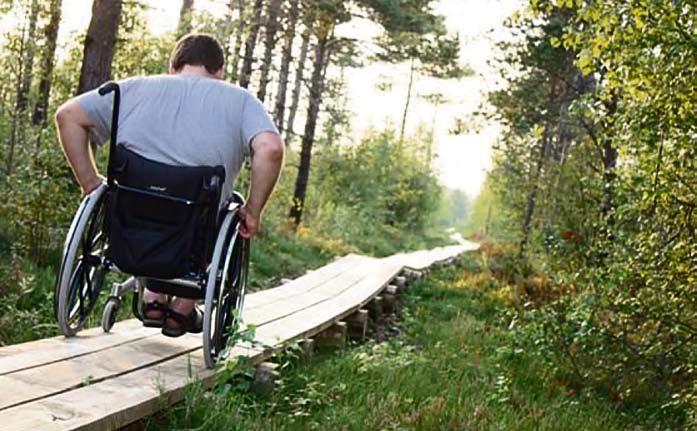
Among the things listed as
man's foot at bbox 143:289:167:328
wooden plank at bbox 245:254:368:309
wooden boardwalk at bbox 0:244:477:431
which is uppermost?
man's foot at bbox 143:289:167:328

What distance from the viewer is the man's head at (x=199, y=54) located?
370 centimetres

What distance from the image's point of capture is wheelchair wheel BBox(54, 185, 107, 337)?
346 centimetres

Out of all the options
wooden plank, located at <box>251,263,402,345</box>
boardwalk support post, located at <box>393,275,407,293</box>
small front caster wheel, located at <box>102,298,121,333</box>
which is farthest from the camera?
boardwalk support post, located at <box>393,275,407,293</box>

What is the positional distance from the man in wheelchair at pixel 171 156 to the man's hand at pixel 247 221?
0.9 inches

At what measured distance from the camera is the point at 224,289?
3.75m

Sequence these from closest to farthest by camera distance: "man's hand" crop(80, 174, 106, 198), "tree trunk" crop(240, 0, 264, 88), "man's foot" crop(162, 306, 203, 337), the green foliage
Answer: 1. "man's hand" crop(80, 174, 106, 198)
2. "man's foot" crop(162, 306, 203, 337)
3. the green foliage
4. "tree trunk" crop(240, 0, 264, 88)

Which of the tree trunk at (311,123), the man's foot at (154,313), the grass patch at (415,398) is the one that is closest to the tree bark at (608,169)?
the grass patch at (415,398)

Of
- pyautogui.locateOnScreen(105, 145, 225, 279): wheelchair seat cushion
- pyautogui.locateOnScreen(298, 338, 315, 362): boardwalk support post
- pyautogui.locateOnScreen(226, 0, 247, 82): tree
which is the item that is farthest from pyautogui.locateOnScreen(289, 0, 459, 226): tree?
pyautogui.locateOnScreen(105, 145, 225, 279): wheelchair seat cushion

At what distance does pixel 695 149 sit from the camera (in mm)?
4008

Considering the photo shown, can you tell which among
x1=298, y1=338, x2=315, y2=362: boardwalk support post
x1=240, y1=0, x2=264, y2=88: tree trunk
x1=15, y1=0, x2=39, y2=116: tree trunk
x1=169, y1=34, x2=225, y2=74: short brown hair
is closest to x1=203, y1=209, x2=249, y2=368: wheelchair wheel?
x1=169, y1=34, x2=225, y2=74: short brown hair

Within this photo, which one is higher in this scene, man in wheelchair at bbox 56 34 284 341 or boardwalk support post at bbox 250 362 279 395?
man in wheelchair at bbox 56 34 284 341

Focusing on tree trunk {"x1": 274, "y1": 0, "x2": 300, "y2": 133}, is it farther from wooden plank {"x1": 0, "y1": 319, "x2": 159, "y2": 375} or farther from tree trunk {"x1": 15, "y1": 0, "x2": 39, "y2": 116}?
wooden plank {"x1": 0, "y1": 319, "x2": 159, "y2": 375}

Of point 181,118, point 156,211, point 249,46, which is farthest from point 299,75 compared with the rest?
point 156,211

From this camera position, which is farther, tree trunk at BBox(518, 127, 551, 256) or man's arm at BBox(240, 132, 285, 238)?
tree trunk at BBox(518, 127, 551, 256)
